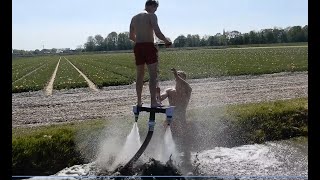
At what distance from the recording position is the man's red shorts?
5086 millimetres

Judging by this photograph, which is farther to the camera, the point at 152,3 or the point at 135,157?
the point at 135,157

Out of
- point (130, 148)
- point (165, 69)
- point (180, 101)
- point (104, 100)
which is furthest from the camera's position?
point (165, 69)

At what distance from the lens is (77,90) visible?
726 inches

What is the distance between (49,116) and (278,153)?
7.15m

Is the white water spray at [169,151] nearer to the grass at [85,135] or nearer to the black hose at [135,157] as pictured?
the black hose at [135,157]

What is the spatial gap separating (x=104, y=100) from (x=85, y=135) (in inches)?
296

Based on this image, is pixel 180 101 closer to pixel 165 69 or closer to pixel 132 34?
pixel 132 34

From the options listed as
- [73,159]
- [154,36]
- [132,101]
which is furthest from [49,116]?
[154,36]

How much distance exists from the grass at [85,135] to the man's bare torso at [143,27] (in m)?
2.40

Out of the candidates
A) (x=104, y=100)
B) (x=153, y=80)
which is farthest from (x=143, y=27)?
(x=104, y=100)

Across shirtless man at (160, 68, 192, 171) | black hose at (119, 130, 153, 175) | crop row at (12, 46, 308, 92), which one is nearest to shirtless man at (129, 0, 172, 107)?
black hose at (119, 130, 153, 175)

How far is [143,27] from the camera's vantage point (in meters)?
5.02

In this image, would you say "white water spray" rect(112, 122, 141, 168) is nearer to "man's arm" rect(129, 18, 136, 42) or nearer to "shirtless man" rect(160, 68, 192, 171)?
"shirtless man" rect(160, 68, 192, 171)
